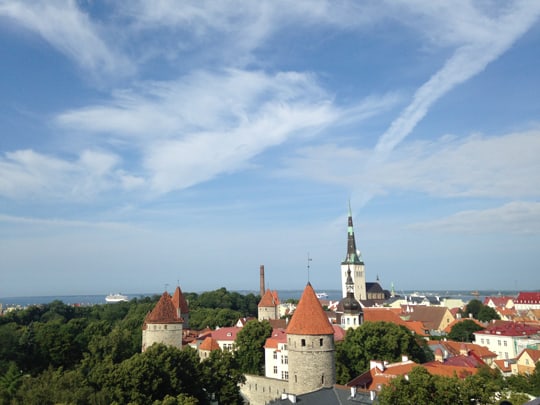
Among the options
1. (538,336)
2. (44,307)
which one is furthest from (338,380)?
(44,307)

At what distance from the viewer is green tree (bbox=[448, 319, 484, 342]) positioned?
6344cm

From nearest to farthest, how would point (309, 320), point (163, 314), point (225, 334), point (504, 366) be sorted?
point (309, 320), point (163, 314), point (504, 366), point (225, 334)

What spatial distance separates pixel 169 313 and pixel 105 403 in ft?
52.6

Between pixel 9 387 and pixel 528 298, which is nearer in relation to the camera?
pixel 9 387

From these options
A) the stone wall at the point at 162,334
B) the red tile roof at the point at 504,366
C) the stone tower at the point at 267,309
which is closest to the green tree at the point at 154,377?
the stone wall at the point at 162,334

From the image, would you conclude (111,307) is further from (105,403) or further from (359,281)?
(105,403)

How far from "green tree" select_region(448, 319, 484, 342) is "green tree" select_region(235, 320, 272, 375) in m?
31.2

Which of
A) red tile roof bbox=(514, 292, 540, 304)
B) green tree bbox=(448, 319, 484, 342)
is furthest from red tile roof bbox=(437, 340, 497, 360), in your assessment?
red tile roof bbox=(514, 292, 540, 304)

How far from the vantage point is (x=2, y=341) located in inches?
1722

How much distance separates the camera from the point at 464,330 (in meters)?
64.0

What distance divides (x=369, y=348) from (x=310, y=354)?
11814mm

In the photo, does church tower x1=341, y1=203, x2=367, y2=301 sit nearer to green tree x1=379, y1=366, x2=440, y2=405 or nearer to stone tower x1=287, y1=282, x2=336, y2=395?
stone tower x1=287, y1=282, x2=336, y2=395

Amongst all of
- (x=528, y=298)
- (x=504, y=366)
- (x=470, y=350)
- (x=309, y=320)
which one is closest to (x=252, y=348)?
(x=309, y=320)

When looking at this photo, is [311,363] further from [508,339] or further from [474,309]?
[474,309]
